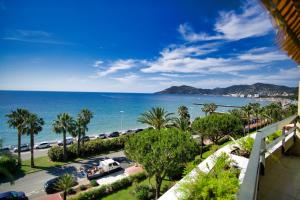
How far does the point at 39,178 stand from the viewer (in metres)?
28.5

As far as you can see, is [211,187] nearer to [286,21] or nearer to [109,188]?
[286,21]

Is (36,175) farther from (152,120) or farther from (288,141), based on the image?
(288,141)

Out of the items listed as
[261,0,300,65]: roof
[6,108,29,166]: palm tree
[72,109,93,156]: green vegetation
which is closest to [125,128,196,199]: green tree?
[72,109,93,156]: green vegetation

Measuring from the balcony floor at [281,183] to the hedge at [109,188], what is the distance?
20.8 meters

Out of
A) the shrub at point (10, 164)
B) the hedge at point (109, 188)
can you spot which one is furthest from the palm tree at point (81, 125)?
the hedge at point (109, 188)

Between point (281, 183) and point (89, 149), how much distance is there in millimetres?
38595

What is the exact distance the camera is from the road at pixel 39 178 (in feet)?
81.4

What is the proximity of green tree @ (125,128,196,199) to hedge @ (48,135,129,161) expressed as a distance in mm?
17492

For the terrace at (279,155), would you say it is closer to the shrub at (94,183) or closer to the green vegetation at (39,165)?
the shrub at (94,183)

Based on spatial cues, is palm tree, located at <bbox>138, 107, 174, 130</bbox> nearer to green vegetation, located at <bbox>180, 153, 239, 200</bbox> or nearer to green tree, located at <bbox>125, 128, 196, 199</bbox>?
green tree, located at <bbox>125, 128, 196, 199</bbox>

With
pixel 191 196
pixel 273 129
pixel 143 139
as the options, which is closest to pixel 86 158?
pixel 143 139

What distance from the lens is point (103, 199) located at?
22375mm

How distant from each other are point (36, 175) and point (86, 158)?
30.4ft

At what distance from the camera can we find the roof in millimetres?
1041
